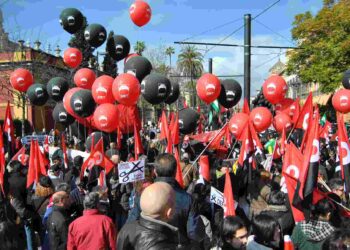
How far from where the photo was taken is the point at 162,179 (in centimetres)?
482

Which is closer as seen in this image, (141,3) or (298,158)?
(298,158)

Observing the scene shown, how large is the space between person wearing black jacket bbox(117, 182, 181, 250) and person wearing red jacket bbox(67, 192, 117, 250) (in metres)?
1.54

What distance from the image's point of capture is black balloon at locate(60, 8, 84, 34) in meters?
13.9

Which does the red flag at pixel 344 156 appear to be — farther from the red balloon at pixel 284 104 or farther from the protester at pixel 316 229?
the red balloon at pixel 284 104

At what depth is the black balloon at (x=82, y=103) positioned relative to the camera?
1188cm

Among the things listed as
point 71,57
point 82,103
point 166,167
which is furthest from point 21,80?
point 166,167

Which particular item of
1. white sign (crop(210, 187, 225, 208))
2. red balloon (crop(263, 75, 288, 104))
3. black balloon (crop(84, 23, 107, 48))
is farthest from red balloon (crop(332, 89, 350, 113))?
black balloon (crop(84, 23, 107, 48))

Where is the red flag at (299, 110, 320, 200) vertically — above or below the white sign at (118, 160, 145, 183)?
above

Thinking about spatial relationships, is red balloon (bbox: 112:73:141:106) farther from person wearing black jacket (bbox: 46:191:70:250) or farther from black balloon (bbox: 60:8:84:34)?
person wearing black jacket (bbox: 46:191:70:250)

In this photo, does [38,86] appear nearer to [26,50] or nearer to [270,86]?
[270,86]

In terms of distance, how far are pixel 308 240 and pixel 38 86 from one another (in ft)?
36.9

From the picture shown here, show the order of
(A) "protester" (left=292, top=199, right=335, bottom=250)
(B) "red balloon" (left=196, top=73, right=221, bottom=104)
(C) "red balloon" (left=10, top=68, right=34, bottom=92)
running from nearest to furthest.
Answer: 1. (A) "protester" (left=292, top=199, right=335, bottom=250)
2. (B) "red balloon" (left=196, top=73, right=221, bottom=104)
3. (C) "red balloon" (left=10, top=68, right=34, bottom=92)

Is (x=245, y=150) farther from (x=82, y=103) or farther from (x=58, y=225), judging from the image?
(x=82, y=103)

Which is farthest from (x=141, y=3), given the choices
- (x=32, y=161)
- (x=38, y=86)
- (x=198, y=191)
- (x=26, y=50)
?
(x=26, y=50)
